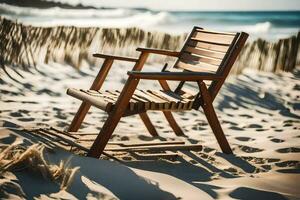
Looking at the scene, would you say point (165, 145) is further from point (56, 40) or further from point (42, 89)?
point (56, 40)

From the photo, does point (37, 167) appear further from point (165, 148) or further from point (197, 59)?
point (197, 59)

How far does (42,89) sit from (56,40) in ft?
6.17

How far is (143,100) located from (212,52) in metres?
1.12

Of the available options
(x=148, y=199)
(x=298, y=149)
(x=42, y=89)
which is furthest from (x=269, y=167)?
(x=42, y=89)

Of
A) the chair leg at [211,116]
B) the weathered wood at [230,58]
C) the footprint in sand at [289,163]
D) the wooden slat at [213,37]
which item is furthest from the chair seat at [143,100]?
the footprint in sand at [289,163]

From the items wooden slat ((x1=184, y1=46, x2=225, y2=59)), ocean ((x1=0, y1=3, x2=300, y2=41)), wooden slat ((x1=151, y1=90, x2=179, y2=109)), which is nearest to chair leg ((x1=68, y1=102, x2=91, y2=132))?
wooden slat ((x1=151, y1=90, x2=179, y2=109))

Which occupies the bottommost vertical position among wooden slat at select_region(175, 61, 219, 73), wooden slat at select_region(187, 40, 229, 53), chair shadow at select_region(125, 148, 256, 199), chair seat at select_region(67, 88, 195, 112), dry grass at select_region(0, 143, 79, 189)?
dry grass at select_region(0, 143, 79, 189)

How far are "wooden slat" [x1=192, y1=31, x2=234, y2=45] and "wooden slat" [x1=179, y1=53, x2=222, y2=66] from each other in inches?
7.4

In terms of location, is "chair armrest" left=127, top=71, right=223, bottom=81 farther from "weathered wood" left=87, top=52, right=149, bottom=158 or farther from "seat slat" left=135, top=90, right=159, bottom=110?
"seat slat" left=135, top=90, right=159, bottom=110

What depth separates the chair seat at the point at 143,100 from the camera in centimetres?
310

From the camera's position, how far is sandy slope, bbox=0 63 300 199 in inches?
98.0

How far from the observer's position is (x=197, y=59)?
419 cm

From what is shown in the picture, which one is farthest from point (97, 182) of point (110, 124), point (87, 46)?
point (87, 46)

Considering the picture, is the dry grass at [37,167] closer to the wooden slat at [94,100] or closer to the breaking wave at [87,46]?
the wooden slat at [94,100]
